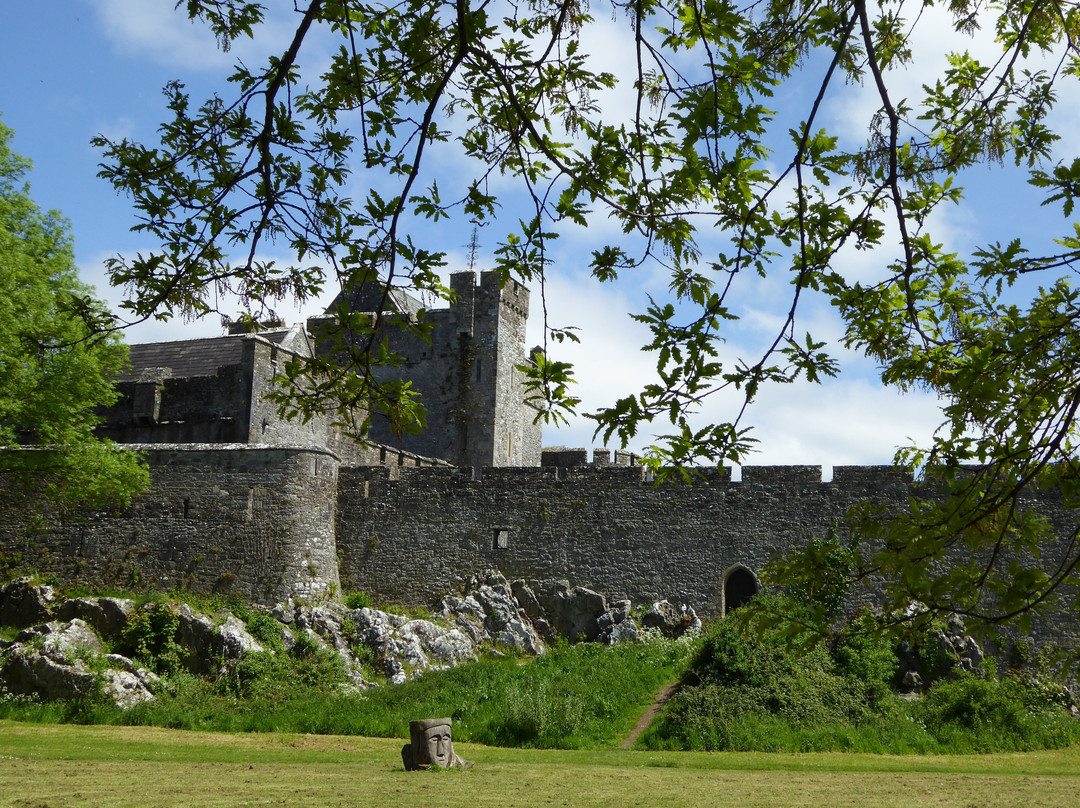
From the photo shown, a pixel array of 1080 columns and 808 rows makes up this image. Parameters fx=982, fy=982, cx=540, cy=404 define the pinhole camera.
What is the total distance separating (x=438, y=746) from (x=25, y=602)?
10614 mm

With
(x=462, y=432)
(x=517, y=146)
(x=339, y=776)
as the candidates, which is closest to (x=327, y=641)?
(x=339, y=776)

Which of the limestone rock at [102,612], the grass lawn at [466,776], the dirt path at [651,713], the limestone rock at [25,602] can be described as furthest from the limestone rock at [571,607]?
the limestone rock at [25,602]

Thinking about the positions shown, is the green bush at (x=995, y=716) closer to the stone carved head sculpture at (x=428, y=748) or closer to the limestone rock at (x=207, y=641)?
the stone carved head sculpture at (x=428, y=748)

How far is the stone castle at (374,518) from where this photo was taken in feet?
61.6

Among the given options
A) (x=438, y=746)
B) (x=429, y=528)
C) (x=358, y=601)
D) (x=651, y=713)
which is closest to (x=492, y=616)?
(x=429, y=528)

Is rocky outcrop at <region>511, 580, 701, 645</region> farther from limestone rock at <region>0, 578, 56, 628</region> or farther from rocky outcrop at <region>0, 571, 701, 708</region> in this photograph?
limestone rock at <region>0, 578, 56, 628</region>

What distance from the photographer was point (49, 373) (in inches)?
600

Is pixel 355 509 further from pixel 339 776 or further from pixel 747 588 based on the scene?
pixel 339 776

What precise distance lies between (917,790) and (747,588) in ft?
31.7

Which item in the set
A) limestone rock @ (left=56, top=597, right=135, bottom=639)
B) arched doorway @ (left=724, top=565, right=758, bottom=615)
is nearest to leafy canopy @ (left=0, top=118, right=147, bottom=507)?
limestone rock @ (left=56, top=597, right=135, bottom=639)

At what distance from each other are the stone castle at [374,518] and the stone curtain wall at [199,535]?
0.09 ft

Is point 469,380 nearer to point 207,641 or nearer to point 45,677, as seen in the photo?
point 207,641

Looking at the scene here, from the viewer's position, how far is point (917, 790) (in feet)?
33.8

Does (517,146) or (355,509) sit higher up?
(517,146)
